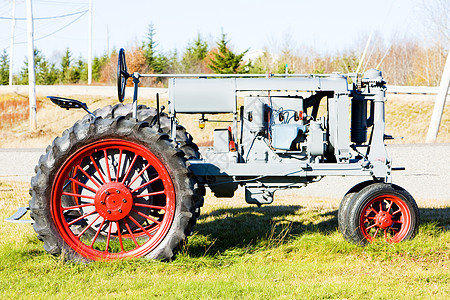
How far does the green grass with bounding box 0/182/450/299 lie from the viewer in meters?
4.48

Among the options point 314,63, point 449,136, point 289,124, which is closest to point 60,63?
point 314,63

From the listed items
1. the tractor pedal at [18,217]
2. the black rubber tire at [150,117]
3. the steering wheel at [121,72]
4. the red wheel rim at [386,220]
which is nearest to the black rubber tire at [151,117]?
the black rubber tire at [150,117]

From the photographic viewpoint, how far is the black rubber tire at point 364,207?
227 inches

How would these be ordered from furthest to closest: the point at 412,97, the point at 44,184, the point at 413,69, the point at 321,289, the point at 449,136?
the point at 413,69 < the point at 412,97 < the point at 449,136 < the point at 44,184 < the point at 321,289

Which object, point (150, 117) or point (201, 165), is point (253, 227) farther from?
point (150, 117)

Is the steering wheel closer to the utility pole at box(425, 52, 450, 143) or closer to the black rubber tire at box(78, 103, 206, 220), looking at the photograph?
the black rubber tire at box(78, 103, 206, 220)

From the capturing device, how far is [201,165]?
19.3 ft

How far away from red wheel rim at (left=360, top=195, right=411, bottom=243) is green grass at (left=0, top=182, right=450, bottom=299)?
0.54 feet

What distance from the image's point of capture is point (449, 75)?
20.0 meters

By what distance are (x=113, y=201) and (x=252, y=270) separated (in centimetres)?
159

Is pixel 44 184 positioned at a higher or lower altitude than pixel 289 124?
lower

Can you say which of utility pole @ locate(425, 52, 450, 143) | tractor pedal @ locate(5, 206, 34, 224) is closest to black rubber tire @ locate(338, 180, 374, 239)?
tractor pedal @ locate(5, 206, 34, 224)

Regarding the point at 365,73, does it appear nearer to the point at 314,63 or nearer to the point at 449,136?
the point at 449,136

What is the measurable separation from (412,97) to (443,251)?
85.0 ft
